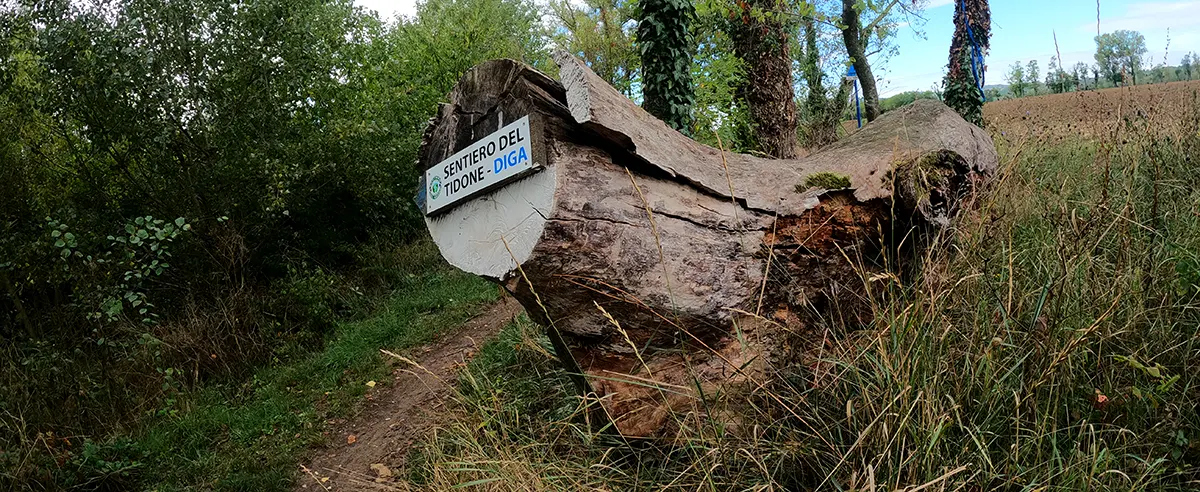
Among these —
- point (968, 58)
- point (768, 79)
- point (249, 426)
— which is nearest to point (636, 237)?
point (249, 426)

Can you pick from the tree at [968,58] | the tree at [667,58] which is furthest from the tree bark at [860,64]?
the tree at [667,58]

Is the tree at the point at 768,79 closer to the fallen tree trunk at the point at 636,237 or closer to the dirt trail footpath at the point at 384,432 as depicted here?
the dirt trail footpath at the point at 384,432

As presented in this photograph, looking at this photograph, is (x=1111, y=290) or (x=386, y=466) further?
(x=386, y=466)

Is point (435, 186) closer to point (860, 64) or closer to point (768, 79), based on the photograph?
point (768, 79)

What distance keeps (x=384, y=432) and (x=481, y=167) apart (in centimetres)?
204

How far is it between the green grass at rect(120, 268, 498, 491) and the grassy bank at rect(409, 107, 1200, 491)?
1831 millimetres

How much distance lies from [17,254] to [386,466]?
5403 millimetres

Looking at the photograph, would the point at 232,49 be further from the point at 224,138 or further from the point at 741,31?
the point at 741,31

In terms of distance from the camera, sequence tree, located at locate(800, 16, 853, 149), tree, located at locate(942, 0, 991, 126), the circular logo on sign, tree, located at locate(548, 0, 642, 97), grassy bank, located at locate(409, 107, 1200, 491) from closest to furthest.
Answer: grassy bank, located at locate(409, 107, 1200, 491)
the circular logo on sign
tree, located at locate(942, 0, 991, 126)
tree, located at locate(800, 16, 853, 149)
tree, located at locate(548, 0, 642, 97)

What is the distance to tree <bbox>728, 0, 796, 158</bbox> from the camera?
25.7 ft

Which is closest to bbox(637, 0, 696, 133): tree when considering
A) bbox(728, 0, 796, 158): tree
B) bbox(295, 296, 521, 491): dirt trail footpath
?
bbox(728, 0, 796, 158): tree

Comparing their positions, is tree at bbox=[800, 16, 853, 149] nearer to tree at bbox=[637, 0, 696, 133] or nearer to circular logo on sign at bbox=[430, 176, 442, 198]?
tree at bbox=[637, 0, 696, 133]

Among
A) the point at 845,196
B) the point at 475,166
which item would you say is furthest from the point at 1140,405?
the point at 475,166

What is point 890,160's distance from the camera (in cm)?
332
